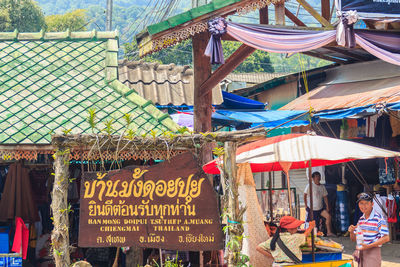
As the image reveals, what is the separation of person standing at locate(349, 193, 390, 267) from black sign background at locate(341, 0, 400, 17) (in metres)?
4.24

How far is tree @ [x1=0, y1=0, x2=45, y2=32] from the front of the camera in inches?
1294

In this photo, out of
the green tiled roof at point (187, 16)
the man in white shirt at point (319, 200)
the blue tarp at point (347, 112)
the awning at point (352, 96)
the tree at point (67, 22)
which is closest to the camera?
the green tiled roof at point (187, 16)

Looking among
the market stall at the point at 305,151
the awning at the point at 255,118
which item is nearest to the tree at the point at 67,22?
the awning at the point at 255,118

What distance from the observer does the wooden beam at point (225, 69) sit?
9695 mm

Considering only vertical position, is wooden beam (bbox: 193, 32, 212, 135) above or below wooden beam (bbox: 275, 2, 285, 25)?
below

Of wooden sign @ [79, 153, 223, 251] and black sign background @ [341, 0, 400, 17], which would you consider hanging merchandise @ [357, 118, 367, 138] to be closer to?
black sign background @ [341, 0, 400, 17]

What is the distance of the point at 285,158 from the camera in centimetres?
740

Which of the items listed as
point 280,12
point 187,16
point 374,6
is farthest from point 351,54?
point 187,16

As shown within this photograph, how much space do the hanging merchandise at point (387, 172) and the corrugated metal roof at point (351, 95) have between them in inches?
57.2

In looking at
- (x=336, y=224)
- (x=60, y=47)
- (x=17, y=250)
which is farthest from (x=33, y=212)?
(x=336, y=224)

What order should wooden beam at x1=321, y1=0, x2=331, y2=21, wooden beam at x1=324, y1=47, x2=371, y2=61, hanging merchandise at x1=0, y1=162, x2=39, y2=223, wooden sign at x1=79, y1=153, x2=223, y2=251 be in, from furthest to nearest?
wooden beam at x1=324, y1=47, x2=371, y2=61
wooden beam at x1=321, y1=0, x2=331, y2=21
hanging merchandise at x1=0, y1=162, x2=39, y2=223
wooden sign at x1=79, y1=153, x2=223, y2=251

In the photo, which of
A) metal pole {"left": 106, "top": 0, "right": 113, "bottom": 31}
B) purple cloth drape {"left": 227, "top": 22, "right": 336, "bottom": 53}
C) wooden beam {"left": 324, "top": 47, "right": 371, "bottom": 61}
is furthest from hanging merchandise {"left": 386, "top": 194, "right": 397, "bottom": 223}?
metal pole {"left": 106, "top": 0, "right": 113, "bottom": 31}

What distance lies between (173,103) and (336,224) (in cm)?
505

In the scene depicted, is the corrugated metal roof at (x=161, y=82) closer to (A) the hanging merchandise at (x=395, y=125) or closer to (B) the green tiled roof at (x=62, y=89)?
(B) the green tiled roof at (x=62, y=89)
